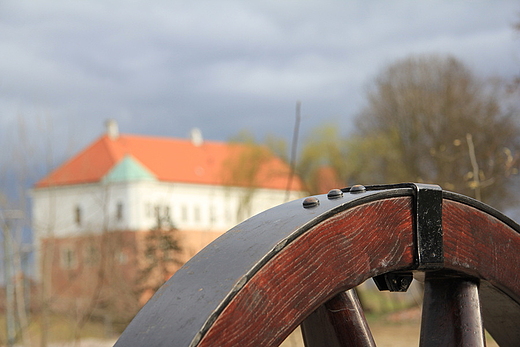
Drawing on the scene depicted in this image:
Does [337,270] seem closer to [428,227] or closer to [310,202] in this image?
[310,202]

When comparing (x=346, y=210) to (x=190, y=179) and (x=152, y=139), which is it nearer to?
(x=190, y=179)

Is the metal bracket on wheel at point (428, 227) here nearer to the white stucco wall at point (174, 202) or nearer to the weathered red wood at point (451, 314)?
the weathered red wood at point (451, 314)

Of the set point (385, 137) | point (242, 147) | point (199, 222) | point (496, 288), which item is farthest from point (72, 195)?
point (496, 288)

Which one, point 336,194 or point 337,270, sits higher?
point 336,194

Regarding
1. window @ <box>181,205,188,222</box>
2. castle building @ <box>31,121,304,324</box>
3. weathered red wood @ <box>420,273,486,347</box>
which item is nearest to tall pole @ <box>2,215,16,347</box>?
castle building @ <box>31,121,304,324</box>

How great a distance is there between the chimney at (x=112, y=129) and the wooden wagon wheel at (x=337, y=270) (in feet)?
184

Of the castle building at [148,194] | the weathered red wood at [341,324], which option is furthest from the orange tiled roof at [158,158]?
the weathered red wood at [341,324]

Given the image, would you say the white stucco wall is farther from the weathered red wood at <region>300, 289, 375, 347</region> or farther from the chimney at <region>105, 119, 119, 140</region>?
the weathered red wood at <region>300, 289, 375, 347</region>

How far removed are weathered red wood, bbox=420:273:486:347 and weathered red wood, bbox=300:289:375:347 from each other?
0.49 feet

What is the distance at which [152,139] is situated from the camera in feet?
193

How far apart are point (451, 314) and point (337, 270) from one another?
1.39 feet

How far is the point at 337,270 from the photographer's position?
1448 mm

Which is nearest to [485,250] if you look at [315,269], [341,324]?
[341,324]

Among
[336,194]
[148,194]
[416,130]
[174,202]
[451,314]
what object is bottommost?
[451,314]
